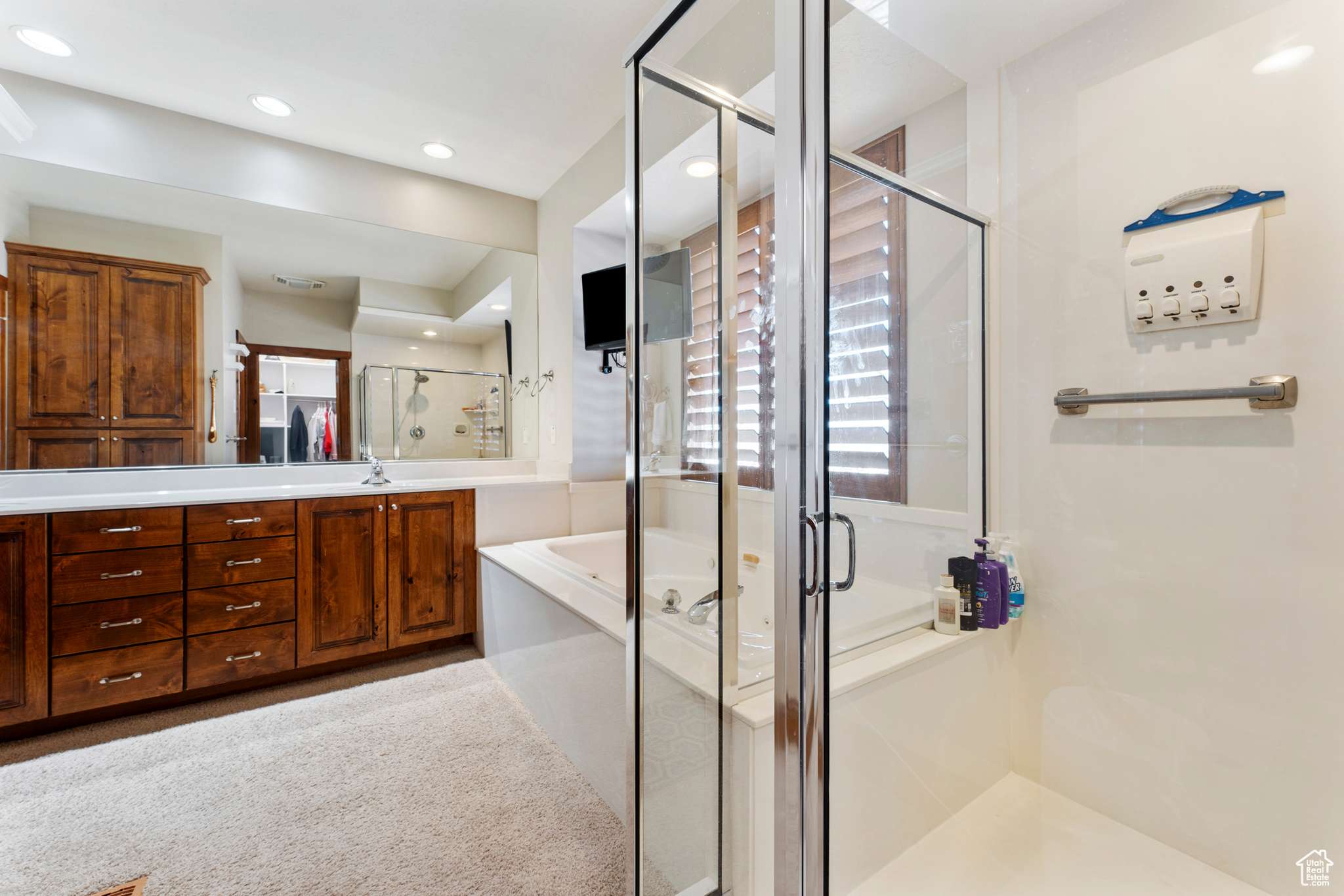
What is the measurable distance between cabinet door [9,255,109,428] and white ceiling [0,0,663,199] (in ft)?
2.61

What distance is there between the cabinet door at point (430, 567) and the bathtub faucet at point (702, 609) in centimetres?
197

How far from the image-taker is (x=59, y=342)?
7.56 ft

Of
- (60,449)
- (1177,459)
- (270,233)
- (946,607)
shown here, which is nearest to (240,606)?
(60,449)

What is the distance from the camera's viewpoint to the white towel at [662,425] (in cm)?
120

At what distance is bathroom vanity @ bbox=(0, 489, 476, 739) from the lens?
1982 mm

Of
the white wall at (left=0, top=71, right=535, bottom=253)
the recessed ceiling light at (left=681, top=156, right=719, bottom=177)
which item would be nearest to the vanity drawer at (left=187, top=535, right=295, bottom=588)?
the white wall at (left=0, top=71, right=535, bottom=253)

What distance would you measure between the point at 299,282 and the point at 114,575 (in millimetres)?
1562

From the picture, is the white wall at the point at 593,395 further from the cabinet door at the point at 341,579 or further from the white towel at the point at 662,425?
the white towel at the point at 662,425

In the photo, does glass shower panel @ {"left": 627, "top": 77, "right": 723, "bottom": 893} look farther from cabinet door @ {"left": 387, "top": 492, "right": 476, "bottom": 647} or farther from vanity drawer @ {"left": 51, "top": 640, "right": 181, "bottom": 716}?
vanity drawer @ {"left": 51, "top": 640, "right": 181, "bottom": 716}

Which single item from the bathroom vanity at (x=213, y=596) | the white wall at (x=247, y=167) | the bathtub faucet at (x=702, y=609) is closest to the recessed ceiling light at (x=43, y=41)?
the white wall at (x=247, y=167)

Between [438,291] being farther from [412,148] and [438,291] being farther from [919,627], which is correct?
[919,627]

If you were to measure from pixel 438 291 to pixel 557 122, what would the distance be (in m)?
1.20

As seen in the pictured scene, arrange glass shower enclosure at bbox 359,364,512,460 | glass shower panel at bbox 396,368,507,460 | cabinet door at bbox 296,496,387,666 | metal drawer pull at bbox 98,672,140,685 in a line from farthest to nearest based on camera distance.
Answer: glass shower panel at bbox 396,368,507,460 → glass shower enclosure at bbox 359,364,512,460 → cabinet door at bbox 296,496,387,666 → metal drawer pull at bbox 98,672,140,685

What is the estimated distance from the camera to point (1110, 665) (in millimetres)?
819
